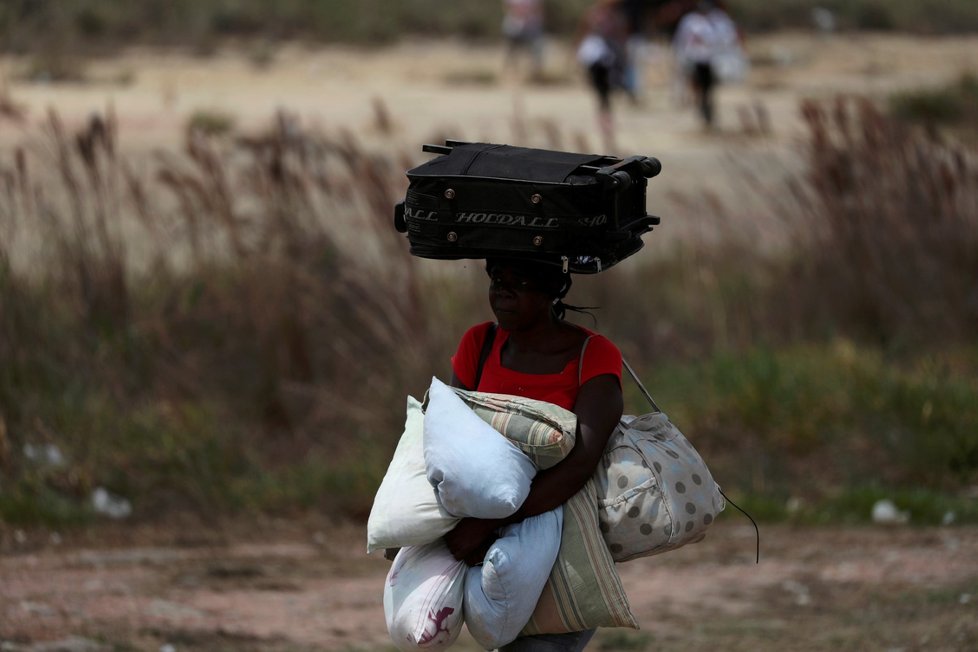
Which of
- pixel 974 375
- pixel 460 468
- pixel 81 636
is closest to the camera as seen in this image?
pixel 460 468

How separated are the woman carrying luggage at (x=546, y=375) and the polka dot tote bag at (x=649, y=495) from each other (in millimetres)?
63

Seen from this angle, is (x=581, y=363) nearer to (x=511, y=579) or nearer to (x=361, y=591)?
(x=511, y=579)

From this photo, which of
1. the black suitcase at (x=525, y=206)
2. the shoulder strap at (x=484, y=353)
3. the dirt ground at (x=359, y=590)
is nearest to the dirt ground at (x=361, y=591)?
the dirt ground at (x=359, y=590)

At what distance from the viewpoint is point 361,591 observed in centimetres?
573

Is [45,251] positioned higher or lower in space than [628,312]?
higher

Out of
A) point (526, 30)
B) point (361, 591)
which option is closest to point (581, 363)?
point (361, 591)

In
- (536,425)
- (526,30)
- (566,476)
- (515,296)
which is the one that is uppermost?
(515,296)

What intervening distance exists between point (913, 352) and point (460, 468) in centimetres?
551

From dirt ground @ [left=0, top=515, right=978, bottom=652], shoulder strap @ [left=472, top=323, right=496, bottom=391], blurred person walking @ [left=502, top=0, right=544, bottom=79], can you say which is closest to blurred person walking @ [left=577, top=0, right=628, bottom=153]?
blurred person walking @ [left=502, top=0, right=544, bottom=79]

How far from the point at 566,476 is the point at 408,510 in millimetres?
346

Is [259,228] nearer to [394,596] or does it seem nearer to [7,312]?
[7,312]

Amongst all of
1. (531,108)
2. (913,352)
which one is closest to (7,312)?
(913,352)

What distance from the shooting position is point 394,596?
3.12m

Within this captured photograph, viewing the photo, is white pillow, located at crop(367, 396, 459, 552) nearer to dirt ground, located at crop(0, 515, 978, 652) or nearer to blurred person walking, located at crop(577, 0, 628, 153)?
dirt ground, located at crop(0, 515, 978, 652)
